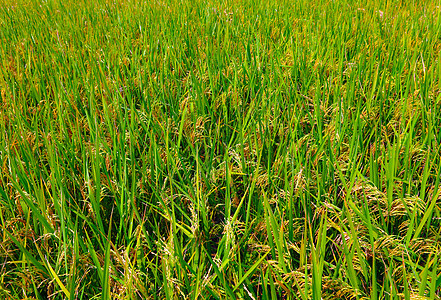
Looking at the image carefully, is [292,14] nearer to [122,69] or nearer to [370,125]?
[122,69]

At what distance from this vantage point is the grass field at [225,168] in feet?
2.51

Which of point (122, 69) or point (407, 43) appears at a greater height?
point (407, 43)

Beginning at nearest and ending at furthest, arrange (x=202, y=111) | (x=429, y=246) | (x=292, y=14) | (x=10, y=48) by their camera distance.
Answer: (x=429, y=246) < (x=202, y=111) < (x=10, y=48) < (x=292, y=14)

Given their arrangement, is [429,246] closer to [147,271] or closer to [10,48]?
[147,271]

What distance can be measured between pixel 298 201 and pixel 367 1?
298 cm

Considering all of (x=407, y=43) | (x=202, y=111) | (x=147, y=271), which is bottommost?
(x=147, y=271)

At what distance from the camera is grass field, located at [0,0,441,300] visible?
0.76 m

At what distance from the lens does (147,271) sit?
82 centimetres

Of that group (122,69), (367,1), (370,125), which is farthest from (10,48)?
(367,1)

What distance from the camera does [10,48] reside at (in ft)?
7.57

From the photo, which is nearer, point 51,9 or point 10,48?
point 10,48

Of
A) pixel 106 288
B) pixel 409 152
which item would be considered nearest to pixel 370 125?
pixel 409 152

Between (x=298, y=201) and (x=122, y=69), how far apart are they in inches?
52.7

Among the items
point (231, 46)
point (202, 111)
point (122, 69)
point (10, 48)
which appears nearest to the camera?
point (202, 111)
